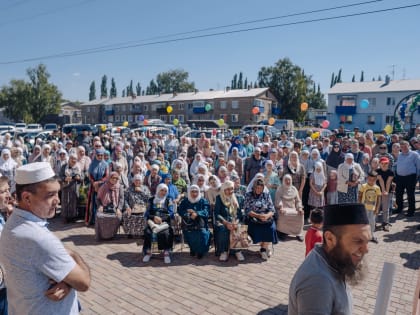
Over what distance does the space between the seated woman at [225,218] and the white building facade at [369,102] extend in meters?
42.2

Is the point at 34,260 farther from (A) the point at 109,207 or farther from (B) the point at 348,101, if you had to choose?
(B) the point at 348,101

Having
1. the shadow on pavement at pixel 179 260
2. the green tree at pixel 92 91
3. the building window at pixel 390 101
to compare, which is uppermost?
the green tree at pixel 92 91

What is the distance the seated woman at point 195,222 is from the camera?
598 centimetres

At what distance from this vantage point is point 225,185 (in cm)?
620

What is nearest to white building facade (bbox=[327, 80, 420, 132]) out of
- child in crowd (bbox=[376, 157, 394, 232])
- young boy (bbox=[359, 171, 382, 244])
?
child in crowd (bbox=[376, 157, 394, 232])

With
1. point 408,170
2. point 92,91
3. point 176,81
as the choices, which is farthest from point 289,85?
point 92,91

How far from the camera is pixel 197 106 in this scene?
177 ft

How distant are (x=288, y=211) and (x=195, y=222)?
222cm

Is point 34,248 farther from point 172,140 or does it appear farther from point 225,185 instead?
point 172,140

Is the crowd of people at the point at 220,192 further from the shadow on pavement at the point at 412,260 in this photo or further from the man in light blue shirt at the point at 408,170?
the shadow on pavement at the point at 412,260

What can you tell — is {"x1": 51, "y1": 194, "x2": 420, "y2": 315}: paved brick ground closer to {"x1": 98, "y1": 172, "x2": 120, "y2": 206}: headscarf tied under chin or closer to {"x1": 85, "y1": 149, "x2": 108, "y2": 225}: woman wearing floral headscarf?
{"x1": 85, "y1": 149, "x2": 108, "y2": 225}: woman wearing floral headscarf

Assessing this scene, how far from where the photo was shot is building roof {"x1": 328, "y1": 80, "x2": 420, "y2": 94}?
4425 cm

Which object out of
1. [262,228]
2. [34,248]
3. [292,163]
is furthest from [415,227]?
[34,248]

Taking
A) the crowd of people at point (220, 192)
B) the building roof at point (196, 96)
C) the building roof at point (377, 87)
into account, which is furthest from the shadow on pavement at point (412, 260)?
the building roof at point (196, 96)
